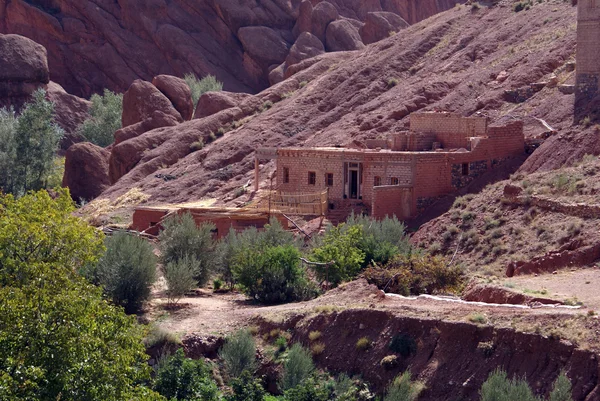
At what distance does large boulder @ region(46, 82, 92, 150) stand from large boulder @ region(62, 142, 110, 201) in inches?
Result: 589

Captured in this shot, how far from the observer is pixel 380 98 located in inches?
1917

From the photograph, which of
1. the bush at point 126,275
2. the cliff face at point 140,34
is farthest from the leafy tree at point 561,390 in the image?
the cliff face at point 140,34

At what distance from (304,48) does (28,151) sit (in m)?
22.2

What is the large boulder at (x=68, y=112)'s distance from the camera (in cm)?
6988

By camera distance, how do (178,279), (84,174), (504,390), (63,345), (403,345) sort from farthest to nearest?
(84,174) → (178,279) → (403,345) → (504,390) → (63,345)

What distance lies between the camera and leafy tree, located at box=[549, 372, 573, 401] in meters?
18.8

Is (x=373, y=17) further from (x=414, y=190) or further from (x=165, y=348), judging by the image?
(x=165, y=348)

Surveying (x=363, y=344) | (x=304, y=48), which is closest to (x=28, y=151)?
(x=304, y=48)

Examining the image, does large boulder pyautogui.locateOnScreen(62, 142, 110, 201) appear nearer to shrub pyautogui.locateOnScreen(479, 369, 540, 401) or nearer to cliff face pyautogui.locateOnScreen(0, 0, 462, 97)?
cliff face pyautogui.locateOnScreen(0, 0, 462, 97)

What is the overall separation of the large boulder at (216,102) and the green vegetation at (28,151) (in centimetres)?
741

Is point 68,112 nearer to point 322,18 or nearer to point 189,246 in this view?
point 322,18

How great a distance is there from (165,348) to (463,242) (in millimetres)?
10985

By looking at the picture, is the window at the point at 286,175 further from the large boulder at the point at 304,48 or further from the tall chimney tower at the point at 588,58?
the large boulder at the point at 304,48

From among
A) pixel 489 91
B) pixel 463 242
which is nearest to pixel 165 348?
pixel 463 242
